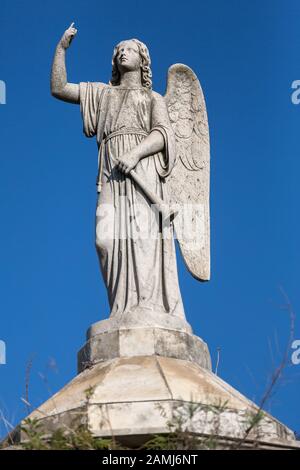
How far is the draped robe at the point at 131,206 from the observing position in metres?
12.5

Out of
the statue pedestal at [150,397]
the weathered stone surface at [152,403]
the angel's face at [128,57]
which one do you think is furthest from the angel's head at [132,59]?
the weathered stone surface at [152,403]

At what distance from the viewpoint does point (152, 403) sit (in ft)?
34.9

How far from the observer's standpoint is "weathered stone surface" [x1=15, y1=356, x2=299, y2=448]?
1034 cm

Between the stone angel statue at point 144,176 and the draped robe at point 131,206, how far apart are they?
1 centimetres

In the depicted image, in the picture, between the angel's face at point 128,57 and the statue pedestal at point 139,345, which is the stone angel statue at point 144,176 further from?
the statue pedestal at point 139,345

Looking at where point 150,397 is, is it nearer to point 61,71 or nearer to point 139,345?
point 139,345

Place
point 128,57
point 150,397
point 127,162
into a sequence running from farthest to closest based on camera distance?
point 128,57
point 127,162
point 150,397

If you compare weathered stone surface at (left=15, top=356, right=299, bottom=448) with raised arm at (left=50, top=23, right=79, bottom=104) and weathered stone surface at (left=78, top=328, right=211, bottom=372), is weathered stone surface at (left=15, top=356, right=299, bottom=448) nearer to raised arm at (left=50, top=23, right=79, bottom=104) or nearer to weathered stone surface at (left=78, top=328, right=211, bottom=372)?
weathered stone surface at (left=78, top=328, right=211, bottom=372)

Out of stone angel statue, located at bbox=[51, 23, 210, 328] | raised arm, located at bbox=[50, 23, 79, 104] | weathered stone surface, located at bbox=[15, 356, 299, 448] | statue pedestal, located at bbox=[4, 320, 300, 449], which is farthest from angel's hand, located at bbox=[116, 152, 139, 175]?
→ weathered stone surface, located at bbox=[15, 356, 299, 448]

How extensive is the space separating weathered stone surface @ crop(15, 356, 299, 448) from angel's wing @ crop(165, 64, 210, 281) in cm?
209

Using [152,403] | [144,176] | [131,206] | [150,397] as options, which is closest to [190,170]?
[144,176]

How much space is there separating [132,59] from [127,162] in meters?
1.44
